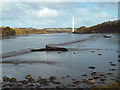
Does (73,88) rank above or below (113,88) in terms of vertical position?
below

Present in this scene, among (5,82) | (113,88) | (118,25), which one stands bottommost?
(5,82)

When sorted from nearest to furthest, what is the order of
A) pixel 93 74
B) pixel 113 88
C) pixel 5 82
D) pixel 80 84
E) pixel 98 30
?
pixel 113 88 < pixel 80 84 < pixel 5 82 < pixel 93 74 < pixel 98 30

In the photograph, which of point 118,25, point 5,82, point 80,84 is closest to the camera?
point 80,84

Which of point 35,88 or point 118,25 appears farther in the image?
point 118,25

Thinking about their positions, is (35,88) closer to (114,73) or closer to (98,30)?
(114,73)

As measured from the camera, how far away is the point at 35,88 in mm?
14398

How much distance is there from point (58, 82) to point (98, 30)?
185 m

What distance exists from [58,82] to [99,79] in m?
4.08

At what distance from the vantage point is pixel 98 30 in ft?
641

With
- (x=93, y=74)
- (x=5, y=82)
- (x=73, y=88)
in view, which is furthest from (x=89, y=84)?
(x=5, y=82)

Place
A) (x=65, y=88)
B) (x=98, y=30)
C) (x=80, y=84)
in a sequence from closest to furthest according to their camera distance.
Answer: (x=65, y=88), (x=80, y=84), (x=98, y=30)

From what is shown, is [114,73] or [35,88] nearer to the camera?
[35,88]

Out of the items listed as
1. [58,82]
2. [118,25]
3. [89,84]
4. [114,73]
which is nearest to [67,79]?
[58,82]

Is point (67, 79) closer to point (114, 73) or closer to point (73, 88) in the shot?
point (73, 88)
